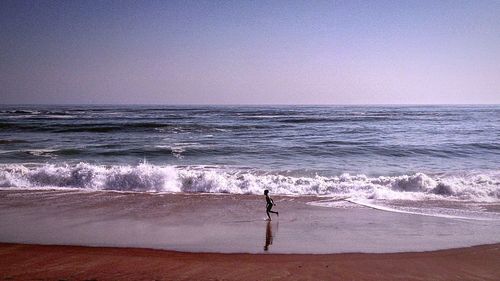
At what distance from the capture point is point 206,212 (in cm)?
1016

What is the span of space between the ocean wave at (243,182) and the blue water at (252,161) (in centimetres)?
4

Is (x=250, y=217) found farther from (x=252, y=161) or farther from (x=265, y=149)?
(x=265, y=149)

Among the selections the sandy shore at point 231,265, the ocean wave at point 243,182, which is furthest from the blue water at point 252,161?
the sandy shore at point 231,265

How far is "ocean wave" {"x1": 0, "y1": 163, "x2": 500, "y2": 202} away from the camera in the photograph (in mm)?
13133

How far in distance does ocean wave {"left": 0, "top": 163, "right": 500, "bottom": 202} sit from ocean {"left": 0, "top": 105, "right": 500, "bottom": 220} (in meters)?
0.04

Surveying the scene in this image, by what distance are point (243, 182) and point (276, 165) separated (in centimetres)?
431

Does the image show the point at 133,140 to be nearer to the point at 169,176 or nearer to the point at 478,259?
the point at 169,176

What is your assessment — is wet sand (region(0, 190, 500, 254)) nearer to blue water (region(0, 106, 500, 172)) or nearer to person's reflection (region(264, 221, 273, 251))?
person's reflection (region(264, 221, 273, 251))

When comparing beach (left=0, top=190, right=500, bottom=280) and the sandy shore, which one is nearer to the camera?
the sandy shore

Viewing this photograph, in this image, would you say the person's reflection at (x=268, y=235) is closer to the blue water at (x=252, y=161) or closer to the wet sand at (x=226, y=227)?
the wet sand at (x=226, y=227)

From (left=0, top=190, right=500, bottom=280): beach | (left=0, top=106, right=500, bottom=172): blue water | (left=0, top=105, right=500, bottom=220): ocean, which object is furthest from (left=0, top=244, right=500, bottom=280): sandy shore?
(left=0, top=106, right=500, bottom=172): blue water

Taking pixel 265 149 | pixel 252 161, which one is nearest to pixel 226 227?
pixel 252 161

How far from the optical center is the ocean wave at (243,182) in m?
13.1

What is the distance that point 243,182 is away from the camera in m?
14.1
